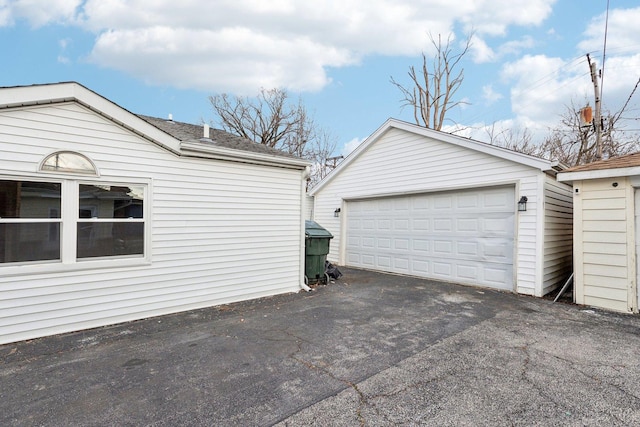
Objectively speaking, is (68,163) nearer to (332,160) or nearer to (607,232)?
(607,232)

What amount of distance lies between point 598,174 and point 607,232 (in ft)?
3.36

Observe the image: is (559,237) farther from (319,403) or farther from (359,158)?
(319,403)

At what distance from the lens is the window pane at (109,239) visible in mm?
4391

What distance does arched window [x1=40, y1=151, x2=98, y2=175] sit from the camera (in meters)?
4.08

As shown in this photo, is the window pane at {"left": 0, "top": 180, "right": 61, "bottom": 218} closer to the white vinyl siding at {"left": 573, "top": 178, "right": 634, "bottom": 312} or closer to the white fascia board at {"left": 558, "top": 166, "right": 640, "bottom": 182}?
the white fascia board at {"left": 558, "top": 166, "right": 640, "bottom": 182}

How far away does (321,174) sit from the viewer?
71.3 feet

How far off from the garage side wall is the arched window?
22.9 feet

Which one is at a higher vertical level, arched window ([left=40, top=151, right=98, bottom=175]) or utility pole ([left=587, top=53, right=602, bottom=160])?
utility pole ([left=587, top=53, right=602, bottom=160])

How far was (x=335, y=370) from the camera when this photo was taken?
3.13m

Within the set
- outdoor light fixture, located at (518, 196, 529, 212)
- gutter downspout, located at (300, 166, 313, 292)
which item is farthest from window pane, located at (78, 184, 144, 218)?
outdoor light fixture, located at (518, 196, 529, 212)

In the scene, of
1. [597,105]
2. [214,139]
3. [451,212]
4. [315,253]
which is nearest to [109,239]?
[214,139]

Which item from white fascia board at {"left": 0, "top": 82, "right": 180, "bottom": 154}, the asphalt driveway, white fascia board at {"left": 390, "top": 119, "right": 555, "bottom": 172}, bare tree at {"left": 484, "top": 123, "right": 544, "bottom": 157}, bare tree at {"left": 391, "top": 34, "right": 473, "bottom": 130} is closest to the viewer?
the asphalt driveway

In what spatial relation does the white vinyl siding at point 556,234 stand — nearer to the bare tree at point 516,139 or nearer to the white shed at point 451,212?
the white shed at point 451,212

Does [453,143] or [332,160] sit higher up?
[332,160]
